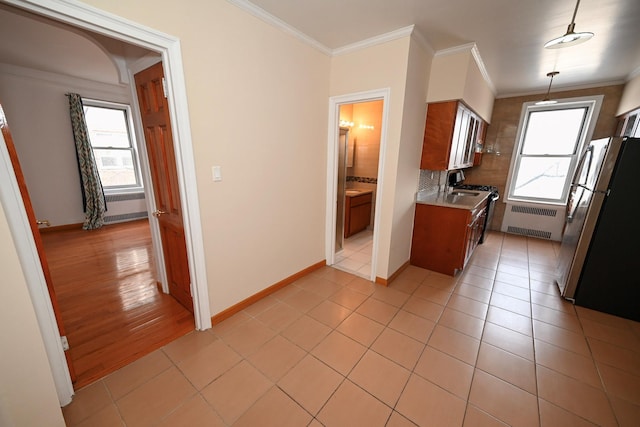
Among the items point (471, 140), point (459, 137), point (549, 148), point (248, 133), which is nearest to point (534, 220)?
point (549, 148)

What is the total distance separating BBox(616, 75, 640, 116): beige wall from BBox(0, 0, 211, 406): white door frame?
541 cm

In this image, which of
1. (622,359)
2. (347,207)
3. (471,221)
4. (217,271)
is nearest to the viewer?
(622,359)

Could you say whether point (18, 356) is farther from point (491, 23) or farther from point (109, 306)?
point (491, 23)

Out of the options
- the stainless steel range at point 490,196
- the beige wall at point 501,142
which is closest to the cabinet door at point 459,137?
the stainless steel range at point 490,196

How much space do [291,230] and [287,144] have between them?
965 mm

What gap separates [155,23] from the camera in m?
1.50

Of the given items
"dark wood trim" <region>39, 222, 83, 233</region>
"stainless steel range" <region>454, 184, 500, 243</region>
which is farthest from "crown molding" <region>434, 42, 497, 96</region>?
"dark wood trim" <region>39, 222, 83, 233</region>

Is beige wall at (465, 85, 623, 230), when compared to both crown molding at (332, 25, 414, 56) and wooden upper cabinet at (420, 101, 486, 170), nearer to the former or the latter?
wooden upper cabinet at (420, 101, 486, 170)

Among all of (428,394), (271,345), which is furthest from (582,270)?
(271,345)

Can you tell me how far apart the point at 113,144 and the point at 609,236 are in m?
7.97

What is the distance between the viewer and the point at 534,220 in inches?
183

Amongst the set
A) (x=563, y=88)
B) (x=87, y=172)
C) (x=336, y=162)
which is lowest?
(x=87, y=172)

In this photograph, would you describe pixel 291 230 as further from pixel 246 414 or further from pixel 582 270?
pixel 582 270

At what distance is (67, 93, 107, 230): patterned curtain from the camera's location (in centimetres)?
443
